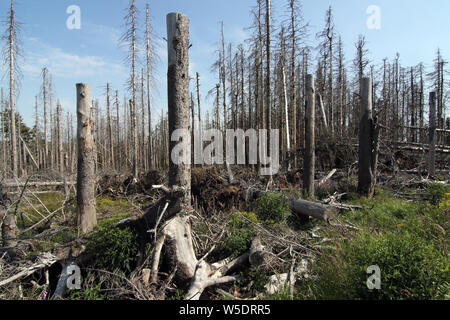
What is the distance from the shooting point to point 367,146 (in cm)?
752

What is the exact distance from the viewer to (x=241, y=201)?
7434 mm

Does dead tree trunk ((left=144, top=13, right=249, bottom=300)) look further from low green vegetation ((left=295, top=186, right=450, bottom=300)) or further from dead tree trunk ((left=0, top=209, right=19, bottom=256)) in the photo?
dead tree trunk ((left=0, top=209, right=19, bottom=256))

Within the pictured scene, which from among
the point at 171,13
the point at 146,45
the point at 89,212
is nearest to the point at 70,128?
the point at 146,45

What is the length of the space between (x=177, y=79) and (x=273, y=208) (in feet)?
12.7

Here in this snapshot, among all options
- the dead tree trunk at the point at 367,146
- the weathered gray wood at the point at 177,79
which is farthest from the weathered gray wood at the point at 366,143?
the weathered gray wood at the point at 177,79

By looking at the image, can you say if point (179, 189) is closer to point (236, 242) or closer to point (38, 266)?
point (236, 242)

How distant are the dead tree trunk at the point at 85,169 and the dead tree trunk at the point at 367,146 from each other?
25.4 feet

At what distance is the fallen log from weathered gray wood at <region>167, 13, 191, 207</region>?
3117 mm

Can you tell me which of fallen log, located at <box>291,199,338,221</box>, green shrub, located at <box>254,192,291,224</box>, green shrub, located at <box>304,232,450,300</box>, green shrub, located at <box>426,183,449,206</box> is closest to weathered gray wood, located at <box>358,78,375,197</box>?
green shrub, located at <box>426,183,449,206</box>

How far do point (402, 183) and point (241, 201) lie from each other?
5551mm

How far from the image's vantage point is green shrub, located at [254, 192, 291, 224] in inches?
231

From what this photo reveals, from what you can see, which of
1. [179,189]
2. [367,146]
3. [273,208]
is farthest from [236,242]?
[367,146]

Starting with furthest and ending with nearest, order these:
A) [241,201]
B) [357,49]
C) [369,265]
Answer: [357,49], [241,201], [369,265]
